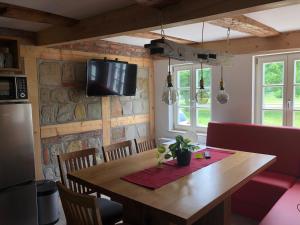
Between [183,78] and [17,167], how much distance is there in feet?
10.4

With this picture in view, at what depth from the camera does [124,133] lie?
4.65m

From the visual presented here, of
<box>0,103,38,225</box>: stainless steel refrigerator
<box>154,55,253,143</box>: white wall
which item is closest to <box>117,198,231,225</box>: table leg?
<box>0,103,38,225</box>: stainless steel refrigerator

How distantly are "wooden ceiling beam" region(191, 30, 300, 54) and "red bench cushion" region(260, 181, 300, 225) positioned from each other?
6.38 ft

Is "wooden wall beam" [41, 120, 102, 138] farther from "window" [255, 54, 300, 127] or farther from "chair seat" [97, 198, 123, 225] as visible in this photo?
"window" [255, 54, 300, 127]

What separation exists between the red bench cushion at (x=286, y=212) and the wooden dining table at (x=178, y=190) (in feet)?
1.11

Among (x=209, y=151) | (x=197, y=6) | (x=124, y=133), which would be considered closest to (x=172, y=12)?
(x=197, y=6)

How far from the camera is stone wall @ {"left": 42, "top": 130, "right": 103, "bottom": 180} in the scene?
3.62m

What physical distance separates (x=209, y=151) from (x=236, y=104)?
153 centimetres

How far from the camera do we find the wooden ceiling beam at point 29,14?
2.36 m

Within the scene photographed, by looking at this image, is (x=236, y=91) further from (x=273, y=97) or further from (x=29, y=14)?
(x=29, y=14)

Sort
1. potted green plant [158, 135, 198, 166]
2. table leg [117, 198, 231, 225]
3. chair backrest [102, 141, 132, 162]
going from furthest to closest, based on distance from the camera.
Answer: chair backrest [102, 141, 132, 162]
potted green plant [158, 135, 198, 166]
table leg [117, 198, 231, 225]

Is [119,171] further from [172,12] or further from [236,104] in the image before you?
[236,104]

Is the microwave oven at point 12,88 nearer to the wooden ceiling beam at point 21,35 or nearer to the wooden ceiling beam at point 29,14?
the wooden ceiling beam at point 29,14

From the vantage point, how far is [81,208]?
1.55 m
